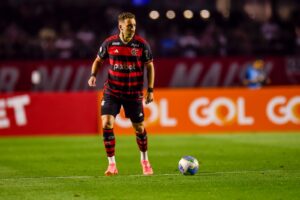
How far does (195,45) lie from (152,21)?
208 centimetres

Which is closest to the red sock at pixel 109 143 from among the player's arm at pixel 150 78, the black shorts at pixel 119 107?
the black shorts at pixel 119 107

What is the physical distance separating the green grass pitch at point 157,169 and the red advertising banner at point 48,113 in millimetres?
1826

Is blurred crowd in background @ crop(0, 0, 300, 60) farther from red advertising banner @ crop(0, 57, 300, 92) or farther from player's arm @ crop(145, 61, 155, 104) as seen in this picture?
player's arm @ crop(145, 61, 155, 104)

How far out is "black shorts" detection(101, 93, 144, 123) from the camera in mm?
11766

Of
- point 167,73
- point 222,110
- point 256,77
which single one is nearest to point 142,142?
point 222,110

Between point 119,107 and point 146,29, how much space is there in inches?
696

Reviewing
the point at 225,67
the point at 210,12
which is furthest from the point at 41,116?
the point at 210,12

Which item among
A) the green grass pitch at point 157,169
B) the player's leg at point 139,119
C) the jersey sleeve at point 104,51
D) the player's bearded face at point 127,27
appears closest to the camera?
the green grass pitch at point 157,169

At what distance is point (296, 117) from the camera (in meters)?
23.0

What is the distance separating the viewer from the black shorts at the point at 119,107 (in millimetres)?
11766

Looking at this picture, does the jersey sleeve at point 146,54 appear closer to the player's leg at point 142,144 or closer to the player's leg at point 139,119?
the player's leg at point 139,119

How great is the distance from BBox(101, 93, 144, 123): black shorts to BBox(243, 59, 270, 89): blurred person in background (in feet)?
51.9

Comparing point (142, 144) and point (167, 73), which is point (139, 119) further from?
point (167, 73)

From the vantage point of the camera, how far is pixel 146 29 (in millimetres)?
29375
